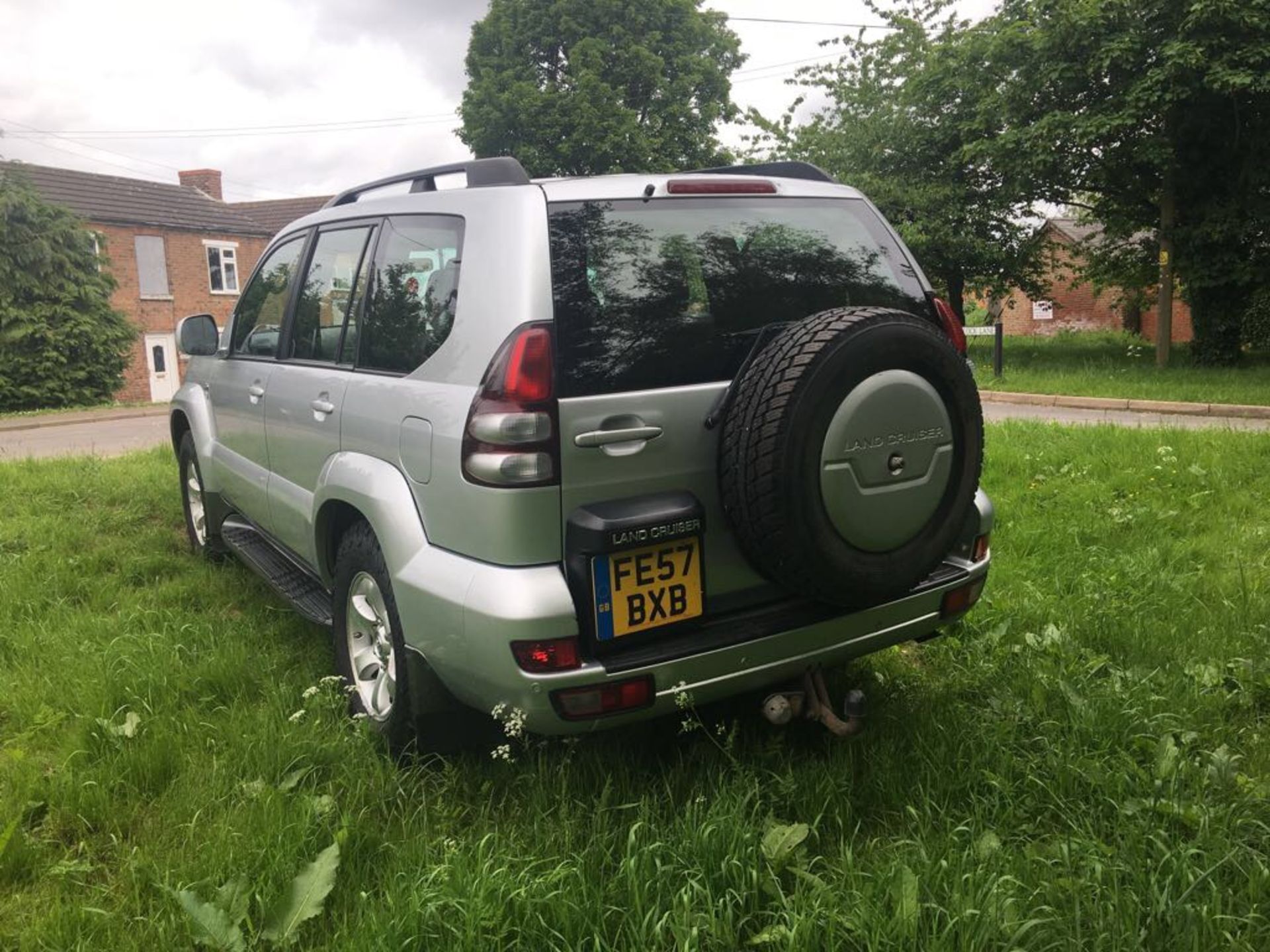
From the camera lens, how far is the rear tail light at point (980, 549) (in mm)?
3031

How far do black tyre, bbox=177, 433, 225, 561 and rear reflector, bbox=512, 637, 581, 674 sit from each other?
125 inches

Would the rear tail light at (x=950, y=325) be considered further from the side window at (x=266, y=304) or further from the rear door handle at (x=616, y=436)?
the side window at (x=266, y=304)

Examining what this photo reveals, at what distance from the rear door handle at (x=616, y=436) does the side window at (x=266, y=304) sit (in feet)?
6.94

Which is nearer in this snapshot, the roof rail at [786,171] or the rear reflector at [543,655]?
the rear reflector at [543,655]

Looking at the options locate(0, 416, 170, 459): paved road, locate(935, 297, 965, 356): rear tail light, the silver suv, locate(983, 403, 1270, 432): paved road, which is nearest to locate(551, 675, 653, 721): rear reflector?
the silver suv

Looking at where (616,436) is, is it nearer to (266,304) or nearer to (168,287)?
(266,304)

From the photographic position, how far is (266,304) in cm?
411

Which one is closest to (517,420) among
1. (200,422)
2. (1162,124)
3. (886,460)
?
(886,460)

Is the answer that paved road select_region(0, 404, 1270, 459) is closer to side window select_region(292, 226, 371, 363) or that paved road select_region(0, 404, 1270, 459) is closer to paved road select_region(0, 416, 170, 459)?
paved road select_region(0, 416, 170, 459)

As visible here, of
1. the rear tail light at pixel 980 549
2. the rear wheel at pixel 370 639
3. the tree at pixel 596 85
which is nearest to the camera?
the rear wheel at pixel 370 639

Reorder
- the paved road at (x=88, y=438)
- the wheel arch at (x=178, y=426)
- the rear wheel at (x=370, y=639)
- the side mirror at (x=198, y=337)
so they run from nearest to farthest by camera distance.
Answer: the rear wheel at (x=370, y=639)
the side mirror at (x=198, y=337)
the wheel arch at (x=178, y=426)
the paved road at (x=88, y=438)

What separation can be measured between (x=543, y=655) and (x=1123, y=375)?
14.7m

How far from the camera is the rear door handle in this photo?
7.56ft

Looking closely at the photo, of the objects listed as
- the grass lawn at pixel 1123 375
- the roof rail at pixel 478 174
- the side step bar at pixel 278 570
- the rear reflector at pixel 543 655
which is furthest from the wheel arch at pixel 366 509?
the grass lawn at pixel 1123 375
